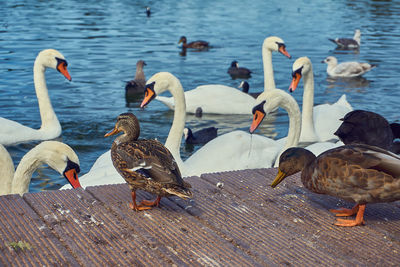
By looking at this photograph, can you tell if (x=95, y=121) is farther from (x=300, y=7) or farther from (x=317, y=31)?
(x=300, y=7)

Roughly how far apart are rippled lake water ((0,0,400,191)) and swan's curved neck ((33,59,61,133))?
465mm

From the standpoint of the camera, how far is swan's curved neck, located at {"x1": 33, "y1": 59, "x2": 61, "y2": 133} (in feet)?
38.6

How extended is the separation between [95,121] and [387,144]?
747 cm

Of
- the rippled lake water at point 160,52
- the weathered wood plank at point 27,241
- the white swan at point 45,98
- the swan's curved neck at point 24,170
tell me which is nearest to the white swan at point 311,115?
the rippled lake water at point 160,52

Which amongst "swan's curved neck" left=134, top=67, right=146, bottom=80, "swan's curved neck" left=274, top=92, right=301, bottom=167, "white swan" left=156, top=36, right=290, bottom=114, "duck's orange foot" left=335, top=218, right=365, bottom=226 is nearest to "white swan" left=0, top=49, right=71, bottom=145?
"white swan" left=156, top=36, right=290, bottom=114

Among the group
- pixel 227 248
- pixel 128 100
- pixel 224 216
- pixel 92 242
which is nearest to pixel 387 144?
pixel 224 216

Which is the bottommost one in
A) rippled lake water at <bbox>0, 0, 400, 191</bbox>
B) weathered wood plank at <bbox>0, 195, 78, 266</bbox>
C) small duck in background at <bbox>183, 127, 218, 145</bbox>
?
rippled lake water at <bbox>0, 0, 400, 191</bbox>

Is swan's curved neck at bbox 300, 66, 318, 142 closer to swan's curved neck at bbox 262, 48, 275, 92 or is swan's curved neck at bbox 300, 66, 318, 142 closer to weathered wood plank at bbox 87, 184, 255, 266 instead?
swan's curved neck at bbox 262, 48, 275, 92

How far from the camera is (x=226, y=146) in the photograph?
27.9 feet

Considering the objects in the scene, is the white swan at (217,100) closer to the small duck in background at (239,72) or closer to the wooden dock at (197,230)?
the small duck in background at (239,72)

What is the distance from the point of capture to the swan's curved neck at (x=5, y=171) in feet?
23.3

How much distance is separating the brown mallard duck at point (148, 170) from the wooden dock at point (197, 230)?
159mm

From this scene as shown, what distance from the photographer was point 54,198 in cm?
495

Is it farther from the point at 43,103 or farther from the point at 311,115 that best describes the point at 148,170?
the point at 43,103
